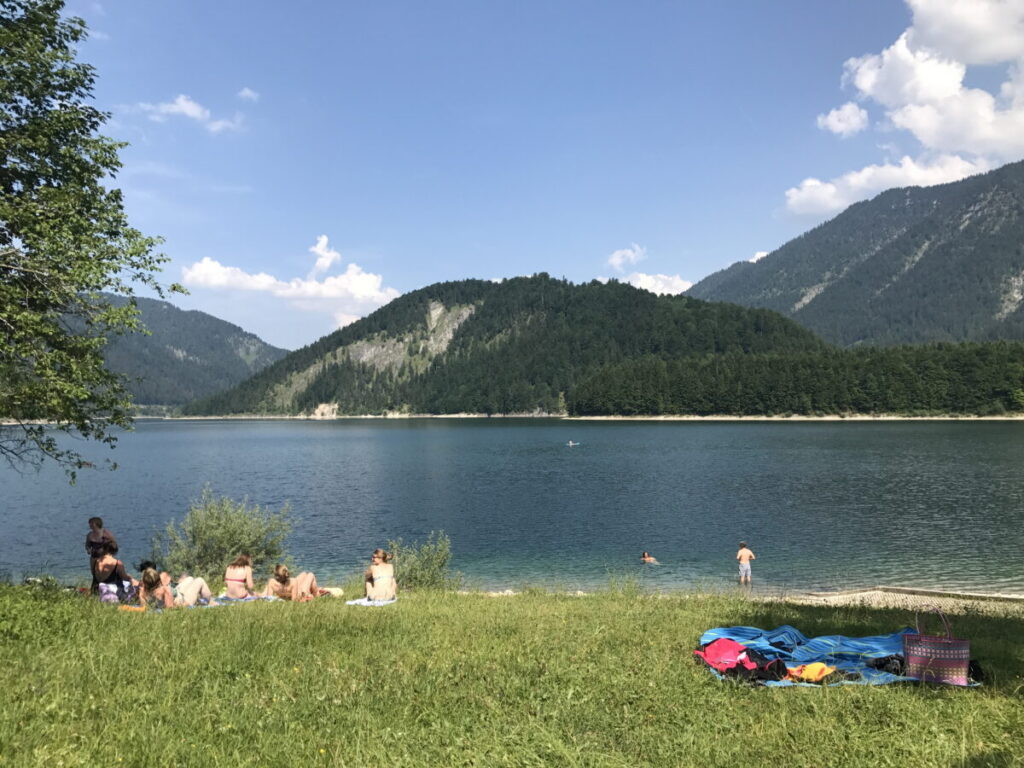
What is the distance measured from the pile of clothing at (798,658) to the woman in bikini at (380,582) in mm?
9067

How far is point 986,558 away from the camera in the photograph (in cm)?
3197

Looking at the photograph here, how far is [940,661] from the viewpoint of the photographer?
8.10 m

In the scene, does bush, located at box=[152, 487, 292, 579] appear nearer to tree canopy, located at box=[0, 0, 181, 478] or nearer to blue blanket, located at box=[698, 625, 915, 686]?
tree canopy, located at box=[0, 0, 181, 478]

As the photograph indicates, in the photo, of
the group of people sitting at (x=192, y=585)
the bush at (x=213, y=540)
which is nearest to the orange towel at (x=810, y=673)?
the group of people sitting at (x=192, y=585)

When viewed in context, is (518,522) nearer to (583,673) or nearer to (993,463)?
(583,673)

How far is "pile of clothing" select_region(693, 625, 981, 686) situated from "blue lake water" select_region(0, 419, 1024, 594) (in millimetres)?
17303

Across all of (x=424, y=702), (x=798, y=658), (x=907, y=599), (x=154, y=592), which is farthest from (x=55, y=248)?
(x=907, y=599)

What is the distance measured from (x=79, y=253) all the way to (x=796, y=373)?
180531 mm

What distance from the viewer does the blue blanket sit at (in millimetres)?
8289

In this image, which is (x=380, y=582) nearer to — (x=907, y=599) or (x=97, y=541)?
(x=97, y=541)

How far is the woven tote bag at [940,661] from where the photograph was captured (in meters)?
8.02

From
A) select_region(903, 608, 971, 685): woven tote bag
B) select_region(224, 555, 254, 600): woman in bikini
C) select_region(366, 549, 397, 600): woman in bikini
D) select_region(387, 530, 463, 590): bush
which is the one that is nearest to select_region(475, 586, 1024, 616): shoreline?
select_region(387, 530, 463, 590): bush

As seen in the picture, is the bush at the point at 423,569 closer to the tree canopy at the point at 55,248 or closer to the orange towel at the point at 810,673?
the tree canopy at the point at 55,248

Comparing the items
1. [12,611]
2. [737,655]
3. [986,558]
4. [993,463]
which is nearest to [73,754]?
[12,611]
